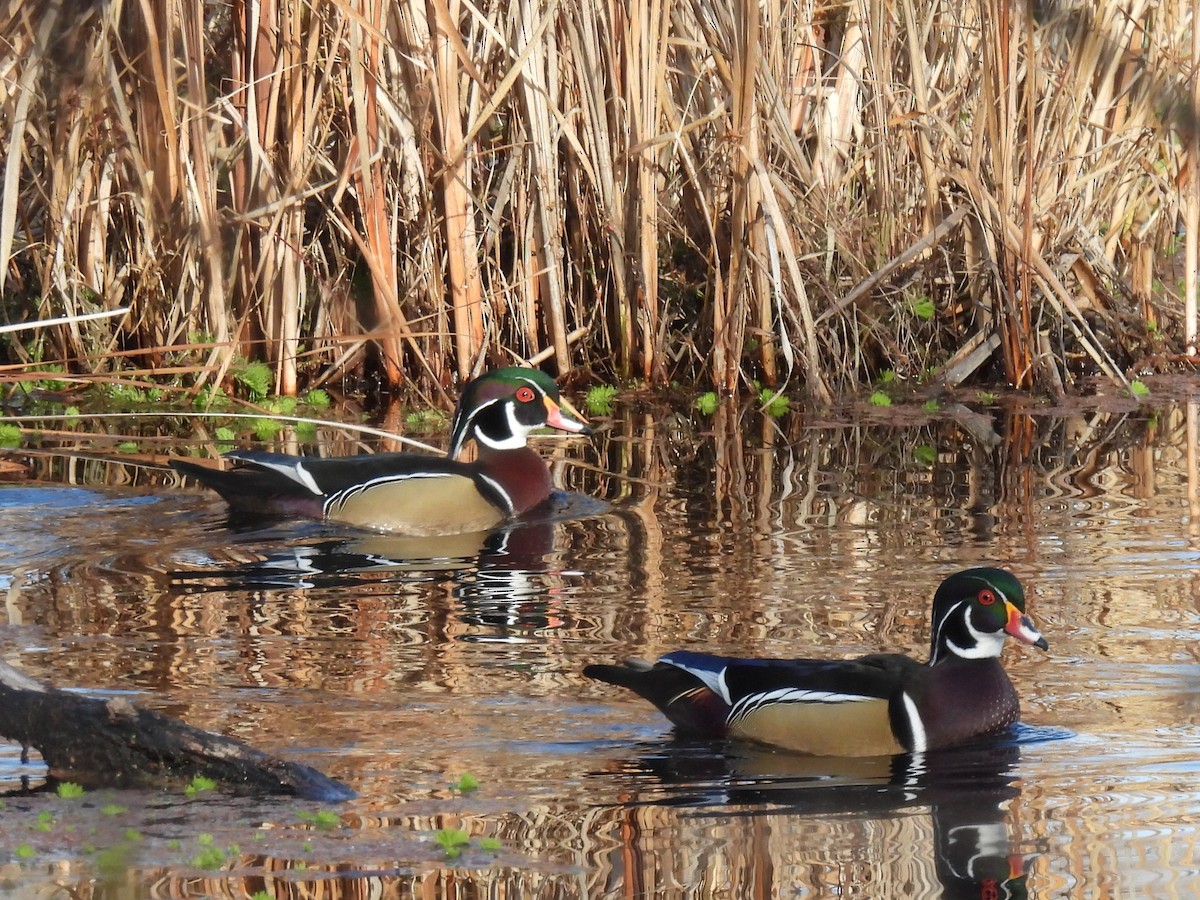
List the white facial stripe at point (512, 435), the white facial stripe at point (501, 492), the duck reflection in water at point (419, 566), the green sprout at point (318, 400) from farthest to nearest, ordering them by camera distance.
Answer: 1. the green sprout at point (318, 400)
2. the white facial stripe at point (512, 435)
3. the white facial stripe at point (501, 492)
4. the duck reflection in water at point (419, 566)

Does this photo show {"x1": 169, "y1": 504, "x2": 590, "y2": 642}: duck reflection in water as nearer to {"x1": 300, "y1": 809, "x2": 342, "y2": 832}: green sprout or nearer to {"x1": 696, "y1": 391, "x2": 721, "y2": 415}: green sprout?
{"x1": 300, "y1": 809, "x2": 342, "y2": 832}: green sprout

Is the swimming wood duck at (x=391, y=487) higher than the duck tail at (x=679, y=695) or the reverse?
higher

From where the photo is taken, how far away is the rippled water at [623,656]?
4.00 metres

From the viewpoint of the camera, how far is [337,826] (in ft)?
13.7

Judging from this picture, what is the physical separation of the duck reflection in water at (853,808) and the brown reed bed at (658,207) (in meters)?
5.66

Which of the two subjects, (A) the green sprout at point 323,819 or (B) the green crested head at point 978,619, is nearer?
(A) the green sprout at point 323,819

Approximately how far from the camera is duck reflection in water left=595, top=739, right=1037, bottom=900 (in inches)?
157

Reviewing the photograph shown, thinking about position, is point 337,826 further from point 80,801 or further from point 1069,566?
point 1069,566

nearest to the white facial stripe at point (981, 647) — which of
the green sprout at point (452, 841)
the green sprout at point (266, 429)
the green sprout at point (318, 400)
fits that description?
the green sprout at point (452, 841)

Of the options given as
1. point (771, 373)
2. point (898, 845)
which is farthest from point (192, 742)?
point (771, 373)

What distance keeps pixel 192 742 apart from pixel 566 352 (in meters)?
7.84

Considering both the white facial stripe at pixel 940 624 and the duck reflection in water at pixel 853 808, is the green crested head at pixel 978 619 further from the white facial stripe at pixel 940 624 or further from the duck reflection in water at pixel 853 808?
the duck reflection in water at pixel 853 808

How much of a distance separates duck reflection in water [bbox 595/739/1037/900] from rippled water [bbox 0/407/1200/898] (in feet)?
0.04

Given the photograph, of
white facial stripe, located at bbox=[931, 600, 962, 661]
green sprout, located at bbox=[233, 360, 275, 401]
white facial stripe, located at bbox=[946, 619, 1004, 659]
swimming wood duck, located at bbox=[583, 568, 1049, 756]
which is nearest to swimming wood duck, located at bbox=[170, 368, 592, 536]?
green sprout, located at bbox=[233, 360, 275, 401]
